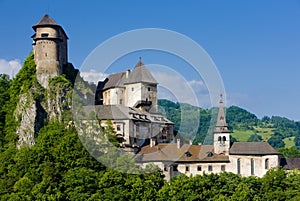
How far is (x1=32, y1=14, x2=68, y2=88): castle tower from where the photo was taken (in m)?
71.8

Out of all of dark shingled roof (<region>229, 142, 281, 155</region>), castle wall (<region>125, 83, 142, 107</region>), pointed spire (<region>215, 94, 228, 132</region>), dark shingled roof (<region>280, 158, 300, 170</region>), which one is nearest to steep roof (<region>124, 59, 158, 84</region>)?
castle wall (<region>125, 83, 142, 107</region>)

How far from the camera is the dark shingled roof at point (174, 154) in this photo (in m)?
62.4

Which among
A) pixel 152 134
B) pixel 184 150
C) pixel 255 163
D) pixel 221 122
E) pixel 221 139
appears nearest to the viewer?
pixel 184 150

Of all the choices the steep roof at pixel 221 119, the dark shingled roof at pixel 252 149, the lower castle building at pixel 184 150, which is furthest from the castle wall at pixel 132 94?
the dark shingled roof at pixel 252 149

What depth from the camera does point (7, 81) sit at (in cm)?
8319

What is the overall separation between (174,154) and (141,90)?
12626 millimetres

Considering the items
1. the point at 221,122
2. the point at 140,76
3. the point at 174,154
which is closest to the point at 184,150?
the point at 174,154

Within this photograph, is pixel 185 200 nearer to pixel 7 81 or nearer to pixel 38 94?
pixel 38 94

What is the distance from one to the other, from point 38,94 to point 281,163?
30.5m

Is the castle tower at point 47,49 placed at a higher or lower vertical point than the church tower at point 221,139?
higher

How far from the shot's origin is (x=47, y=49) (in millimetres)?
71875

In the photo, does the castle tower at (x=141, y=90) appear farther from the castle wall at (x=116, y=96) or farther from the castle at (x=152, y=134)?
the castle wall at (x=116, y=96)

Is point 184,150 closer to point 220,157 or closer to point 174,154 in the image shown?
point 174,154

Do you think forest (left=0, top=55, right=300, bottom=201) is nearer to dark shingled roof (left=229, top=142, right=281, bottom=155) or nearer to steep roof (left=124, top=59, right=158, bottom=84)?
dark shingled roof (left=229, top=142, right=281, bottom=155)
